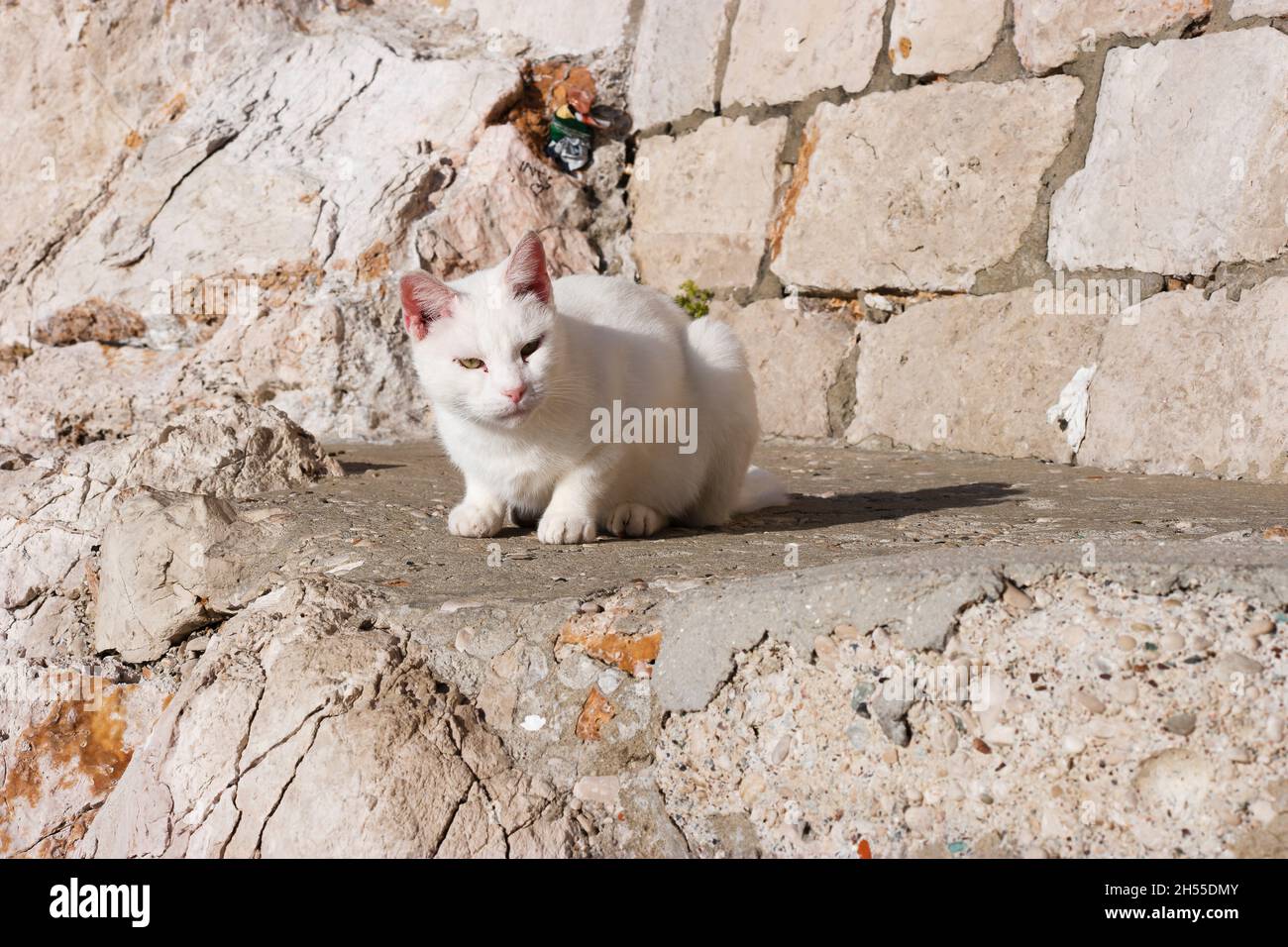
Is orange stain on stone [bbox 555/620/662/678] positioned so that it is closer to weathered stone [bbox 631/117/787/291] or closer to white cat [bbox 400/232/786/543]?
white cat [bbox 400/232/786/543]

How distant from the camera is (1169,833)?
63.4 inches

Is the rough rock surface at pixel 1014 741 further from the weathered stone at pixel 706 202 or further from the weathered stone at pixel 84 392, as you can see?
the weathered stone at pixel 84 392

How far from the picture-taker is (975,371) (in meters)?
4.16

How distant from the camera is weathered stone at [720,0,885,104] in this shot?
455cm

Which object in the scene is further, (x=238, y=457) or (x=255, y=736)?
(x=238, y=457)

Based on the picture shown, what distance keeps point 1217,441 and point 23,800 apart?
340 centimetres

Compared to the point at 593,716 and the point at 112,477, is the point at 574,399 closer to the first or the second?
the point at 593,716

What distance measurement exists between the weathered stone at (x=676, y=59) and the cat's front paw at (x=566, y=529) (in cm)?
287

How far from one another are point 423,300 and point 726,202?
8.21 feet

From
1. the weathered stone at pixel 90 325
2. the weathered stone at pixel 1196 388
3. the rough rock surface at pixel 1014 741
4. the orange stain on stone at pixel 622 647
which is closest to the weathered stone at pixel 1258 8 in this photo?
the weathered stone at pixel 1196 388

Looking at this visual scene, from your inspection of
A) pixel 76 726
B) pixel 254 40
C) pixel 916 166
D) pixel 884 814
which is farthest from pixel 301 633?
pixel 254 40

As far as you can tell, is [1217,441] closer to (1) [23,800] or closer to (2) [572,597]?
(2) [572,597]

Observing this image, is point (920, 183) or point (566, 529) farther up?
point (920, 183)

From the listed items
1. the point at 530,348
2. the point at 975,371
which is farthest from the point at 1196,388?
the point at 530,348
